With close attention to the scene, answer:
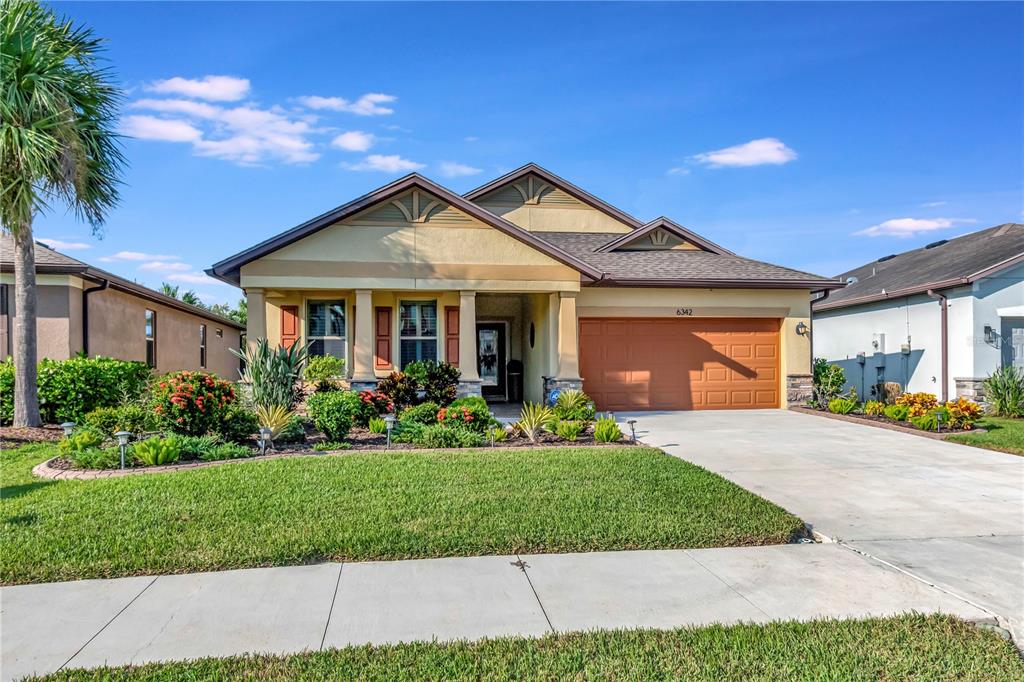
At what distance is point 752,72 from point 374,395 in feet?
33.3

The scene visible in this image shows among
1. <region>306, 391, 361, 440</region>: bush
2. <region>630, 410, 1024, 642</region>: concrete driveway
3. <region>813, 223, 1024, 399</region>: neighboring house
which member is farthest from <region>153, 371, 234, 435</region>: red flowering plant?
<region>813, 223, 1024, 399</region>: neighboring house

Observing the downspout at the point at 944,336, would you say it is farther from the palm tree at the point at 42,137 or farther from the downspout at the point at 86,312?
the downspout at the point at 86,312

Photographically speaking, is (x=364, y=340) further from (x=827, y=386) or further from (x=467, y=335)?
(x=827, y=386)

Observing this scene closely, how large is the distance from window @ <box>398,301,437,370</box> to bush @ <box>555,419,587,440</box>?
5.65 meters

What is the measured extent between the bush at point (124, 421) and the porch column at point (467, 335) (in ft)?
20.1

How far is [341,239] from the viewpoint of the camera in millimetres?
12805

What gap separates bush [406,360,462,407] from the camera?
12328mm

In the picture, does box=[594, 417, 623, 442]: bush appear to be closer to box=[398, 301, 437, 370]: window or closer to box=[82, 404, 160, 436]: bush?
box=[398, 301, 437, 370]: window

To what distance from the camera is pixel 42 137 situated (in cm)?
891

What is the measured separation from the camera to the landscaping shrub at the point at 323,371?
1293cm

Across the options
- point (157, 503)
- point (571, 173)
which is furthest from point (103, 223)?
point (571, 173)

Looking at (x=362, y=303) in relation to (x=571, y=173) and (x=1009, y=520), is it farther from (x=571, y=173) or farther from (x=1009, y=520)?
(x=1009, y=520)

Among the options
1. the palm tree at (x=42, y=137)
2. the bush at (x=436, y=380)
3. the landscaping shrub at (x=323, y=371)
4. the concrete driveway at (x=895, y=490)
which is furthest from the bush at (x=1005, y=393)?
the palm tree at (x=42, y=137)

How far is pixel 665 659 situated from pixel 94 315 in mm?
15232
